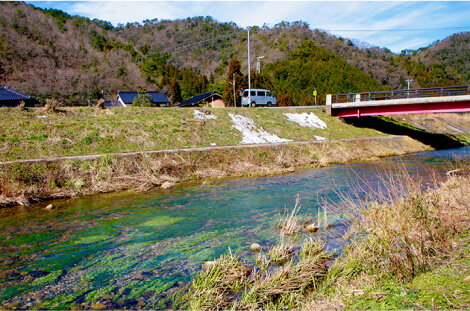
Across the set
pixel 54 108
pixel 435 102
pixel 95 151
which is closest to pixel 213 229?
pixel 95 151

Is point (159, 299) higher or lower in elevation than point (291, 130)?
lower

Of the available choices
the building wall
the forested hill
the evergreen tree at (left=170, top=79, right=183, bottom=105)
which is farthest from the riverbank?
the evergreen tree at (left=170, top=79, right=183, bottom=105)

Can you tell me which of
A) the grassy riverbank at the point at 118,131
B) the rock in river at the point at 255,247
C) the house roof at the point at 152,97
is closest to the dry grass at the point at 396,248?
the rock in river at the point at 255,247

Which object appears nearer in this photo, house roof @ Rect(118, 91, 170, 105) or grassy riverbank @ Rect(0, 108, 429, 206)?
grassy riverbank @ Rect(0, 108, 429, 206)

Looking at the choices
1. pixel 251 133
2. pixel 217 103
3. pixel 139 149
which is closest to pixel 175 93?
pixel 217 103

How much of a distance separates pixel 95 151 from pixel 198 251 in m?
11.1

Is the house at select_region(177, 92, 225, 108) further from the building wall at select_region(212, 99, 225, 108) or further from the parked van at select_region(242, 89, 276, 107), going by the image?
the parked van at select_region(242, 89, 276, 107)

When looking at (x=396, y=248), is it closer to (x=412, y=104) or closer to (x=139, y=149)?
(x=139, y=149)

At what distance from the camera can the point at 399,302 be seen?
12.3 ft

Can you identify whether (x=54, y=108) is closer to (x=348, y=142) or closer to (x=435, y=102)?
(x=348, y=142)

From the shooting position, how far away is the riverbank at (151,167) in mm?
12086

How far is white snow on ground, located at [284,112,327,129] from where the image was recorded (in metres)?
27.0

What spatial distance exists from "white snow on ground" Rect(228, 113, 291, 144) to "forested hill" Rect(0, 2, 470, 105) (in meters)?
25.3

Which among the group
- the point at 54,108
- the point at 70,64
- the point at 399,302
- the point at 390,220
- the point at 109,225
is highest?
the point at 70,64
